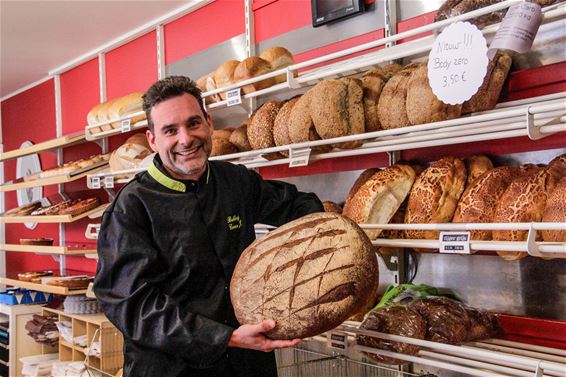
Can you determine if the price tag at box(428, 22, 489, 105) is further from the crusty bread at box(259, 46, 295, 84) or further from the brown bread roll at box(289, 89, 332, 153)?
the crusty bread at box(259, 46, 295, 84)

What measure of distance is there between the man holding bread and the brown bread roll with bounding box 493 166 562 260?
83 centimetres

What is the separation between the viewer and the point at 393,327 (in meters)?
1.74

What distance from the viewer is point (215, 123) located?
330cm

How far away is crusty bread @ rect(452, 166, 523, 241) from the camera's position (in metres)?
1.67

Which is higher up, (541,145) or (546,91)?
(546,91)

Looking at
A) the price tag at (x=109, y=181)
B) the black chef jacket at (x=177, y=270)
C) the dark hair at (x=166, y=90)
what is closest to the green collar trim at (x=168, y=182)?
the black chef jacket at (x=177, y=270)

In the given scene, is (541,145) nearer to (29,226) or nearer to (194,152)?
(194,152)

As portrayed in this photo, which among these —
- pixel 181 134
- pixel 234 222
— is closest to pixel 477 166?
pixel 234 222

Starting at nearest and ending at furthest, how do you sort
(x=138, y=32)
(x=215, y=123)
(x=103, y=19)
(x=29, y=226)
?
(x=215, y=123)
(x=103, y=19)
(x=138, y=32)
(x=29, y=226)

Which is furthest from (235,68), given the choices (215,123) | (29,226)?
(29,226)

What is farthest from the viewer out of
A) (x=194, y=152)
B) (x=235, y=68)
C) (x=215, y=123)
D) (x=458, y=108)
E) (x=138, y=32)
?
(x=138, y=32)

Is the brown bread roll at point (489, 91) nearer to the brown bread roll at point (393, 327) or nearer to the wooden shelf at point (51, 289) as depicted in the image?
the brown bread roll at point (393, 327)

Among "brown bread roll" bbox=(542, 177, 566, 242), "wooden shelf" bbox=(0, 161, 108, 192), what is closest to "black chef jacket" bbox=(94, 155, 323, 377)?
"brown bread roll" bbox=(542, 177, 566, 242)

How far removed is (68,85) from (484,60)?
167 inches
